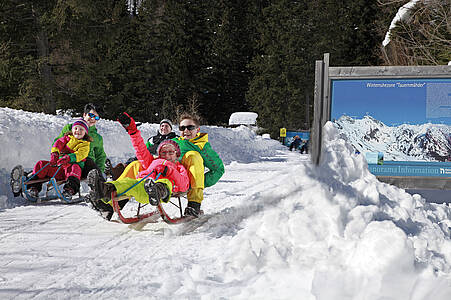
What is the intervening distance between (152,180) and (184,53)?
3693cm

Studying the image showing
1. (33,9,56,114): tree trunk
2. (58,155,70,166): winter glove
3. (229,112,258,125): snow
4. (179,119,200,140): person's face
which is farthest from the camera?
(229,112,258,125): snow

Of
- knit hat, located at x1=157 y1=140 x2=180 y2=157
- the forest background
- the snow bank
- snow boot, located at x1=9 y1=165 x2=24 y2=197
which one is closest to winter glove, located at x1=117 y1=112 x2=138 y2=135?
knit hat, located at x1=157 y1=140 x2=180 y2=157

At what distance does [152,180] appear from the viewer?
4270 millimetres

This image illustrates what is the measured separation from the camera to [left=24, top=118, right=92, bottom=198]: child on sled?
6559 mm

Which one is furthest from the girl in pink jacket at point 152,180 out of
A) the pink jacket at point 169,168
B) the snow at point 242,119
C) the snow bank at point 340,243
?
the snow at point 242,119

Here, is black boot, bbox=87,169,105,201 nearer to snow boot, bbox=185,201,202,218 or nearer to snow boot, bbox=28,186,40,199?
snow boot, bbox=185,201,202,218

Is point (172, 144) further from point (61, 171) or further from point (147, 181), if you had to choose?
point (61, 171)

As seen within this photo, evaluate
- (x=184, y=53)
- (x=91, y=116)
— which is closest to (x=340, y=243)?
(x=91, y=116)

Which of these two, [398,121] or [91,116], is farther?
[91,116]

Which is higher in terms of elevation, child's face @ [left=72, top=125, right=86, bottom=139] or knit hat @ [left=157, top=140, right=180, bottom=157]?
child's face @ [left=72, top=125, right=86, bottom=139]

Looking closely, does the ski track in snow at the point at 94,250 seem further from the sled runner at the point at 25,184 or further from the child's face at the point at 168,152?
the child's face at the point at 168,152

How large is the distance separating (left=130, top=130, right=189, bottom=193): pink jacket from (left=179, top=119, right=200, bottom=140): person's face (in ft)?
1.75

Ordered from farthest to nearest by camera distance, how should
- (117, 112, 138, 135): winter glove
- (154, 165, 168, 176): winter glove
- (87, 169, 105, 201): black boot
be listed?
(117, 112, 138, 135): winter glove
(154, 165, 168, 176): winter glove
(87, 169, 105, 201): black boot

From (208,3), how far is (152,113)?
18049mm
